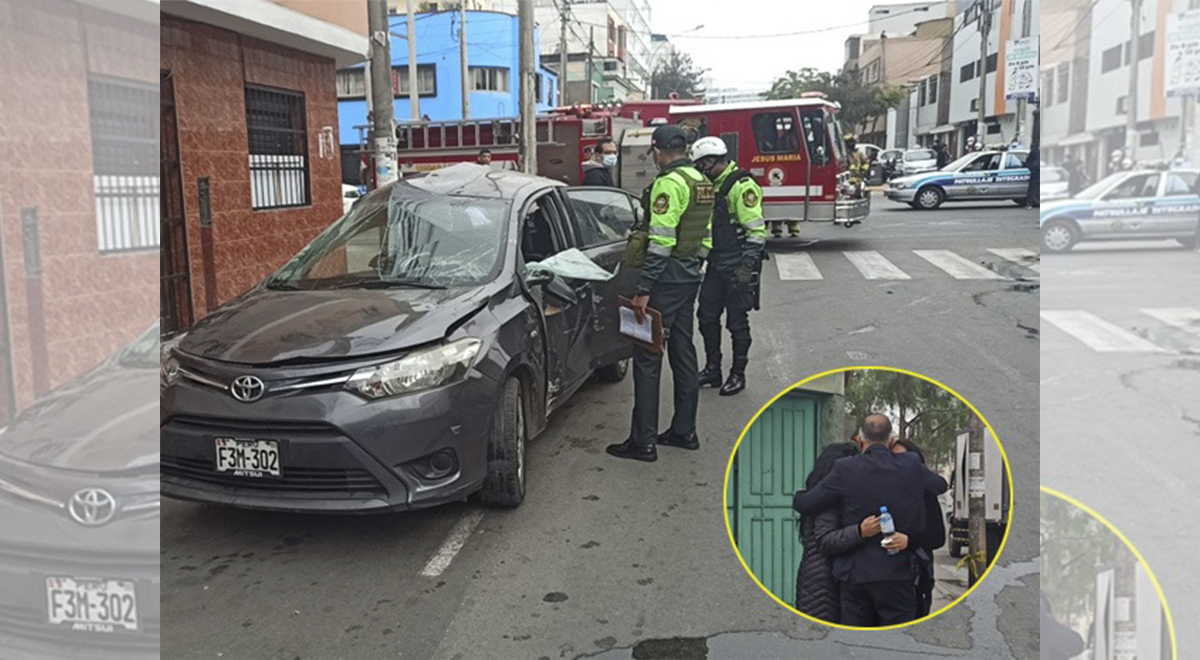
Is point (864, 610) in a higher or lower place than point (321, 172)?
lower

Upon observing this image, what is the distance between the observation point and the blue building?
34.5m

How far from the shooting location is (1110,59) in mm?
1966

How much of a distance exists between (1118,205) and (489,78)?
3806 cm

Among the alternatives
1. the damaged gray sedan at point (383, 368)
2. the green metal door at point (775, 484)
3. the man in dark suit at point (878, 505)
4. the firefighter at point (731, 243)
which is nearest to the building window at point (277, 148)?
the damaged gray sedan at point (383, 368)

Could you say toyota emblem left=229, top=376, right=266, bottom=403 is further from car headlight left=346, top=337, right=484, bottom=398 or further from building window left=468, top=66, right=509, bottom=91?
building window left=468, top=66, right=509, bottom=91

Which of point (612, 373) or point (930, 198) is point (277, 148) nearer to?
point (612, 373)

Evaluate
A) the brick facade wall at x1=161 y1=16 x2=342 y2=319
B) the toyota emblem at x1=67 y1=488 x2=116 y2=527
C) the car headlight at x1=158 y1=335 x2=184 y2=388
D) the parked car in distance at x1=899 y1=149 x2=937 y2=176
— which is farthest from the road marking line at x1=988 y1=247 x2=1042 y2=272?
the toyota emblem at x1=67 y1=488 x2=116 y2=527

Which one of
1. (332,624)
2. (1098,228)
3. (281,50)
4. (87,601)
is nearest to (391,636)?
(332,624)

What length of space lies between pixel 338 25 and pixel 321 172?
1728 mm

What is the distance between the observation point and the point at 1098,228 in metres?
2.30

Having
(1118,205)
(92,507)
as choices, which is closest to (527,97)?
(92,507)

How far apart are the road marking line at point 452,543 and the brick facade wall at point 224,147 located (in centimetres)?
545

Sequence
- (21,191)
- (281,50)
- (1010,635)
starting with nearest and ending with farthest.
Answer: (21,191)
(1010,635)
(281,50)

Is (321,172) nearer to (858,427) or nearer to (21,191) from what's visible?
(21,191)
